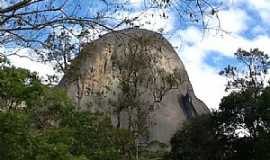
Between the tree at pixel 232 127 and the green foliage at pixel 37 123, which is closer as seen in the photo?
the green foliage at pixel 37 123

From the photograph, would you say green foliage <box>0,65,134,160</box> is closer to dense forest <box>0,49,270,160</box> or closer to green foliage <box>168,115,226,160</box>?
dense forest <box>0,49,270,160</box>

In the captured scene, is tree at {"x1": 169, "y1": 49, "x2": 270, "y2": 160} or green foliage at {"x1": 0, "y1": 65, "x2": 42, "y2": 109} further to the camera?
tree at {"x1": 169, "y1": 49, "x2": 270, "y2": 160}

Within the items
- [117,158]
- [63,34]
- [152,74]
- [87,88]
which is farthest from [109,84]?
[63,34]

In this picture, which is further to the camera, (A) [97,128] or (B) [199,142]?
(B) [199,142]

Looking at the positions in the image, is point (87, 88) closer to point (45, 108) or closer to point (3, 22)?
point (45, 108)

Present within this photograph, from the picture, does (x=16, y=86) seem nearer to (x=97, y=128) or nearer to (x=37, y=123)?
(x=37, y=123)

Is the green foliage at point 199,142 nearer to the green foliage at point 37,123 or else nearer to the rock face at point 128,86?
the rock face at point 128,86

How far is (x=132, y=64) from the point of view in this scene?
960 inches

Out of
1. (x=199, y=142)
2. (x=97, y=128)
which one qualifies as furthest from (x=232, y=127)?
(x=97, y=128)

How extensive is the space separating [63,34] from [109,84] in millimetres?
19343

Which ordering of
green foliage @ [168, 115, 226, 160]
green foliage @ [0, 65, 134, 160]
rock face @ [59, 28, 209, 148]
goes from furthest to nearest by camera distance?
green foliage @ [168, 115, 226, 160]
rock face @ [59, 28, 209, 148]
green foliage @ [0, 65, 134, 160]

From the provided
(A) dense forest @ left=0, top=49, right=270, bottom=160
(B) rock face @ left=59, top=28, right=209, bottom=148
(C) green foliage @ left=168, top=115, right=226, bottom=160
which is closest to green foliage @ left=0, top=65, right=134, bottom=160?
(A) dense forest @ left=0, top=49, right=270, bottom=160

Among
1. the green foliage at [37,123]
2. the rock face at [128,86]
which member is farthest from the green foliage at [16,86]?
the rock face at [128,86]

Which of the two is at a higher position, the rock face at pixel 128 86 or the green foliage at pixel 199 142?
the rock face at pixel 128 86
